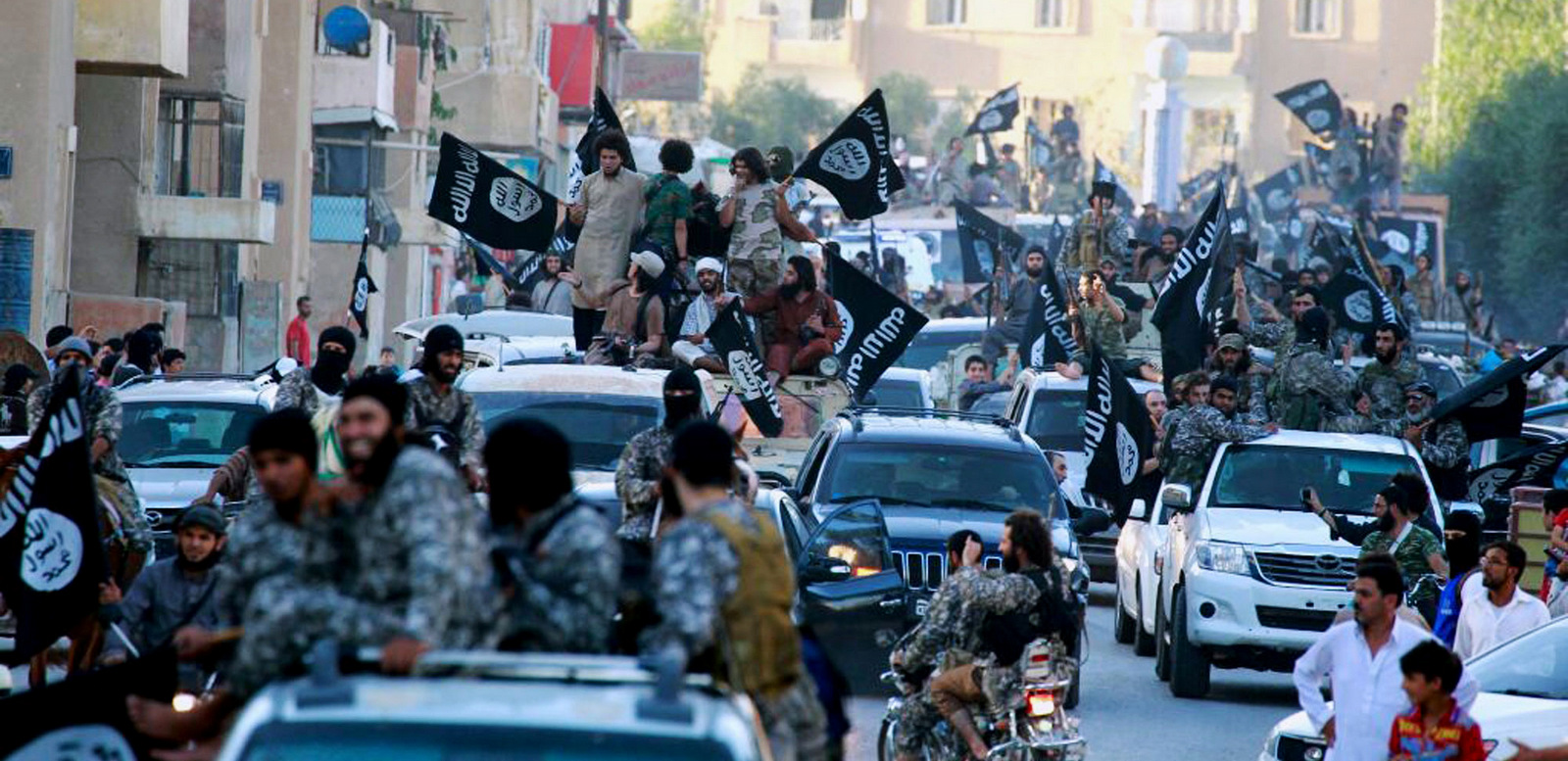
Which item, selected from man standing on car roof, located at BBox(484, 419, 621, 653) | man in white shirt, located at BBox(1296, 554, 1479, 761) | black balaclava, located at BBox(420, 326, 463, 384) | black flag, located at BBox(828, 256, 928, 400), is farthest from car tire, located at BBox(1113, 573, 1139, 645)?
man standing on car roof, located at BBox(484, 419, 621, 653)

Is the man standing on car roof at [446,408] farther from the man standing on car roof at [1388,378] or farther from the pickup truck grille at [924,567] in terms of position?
the man standing on car roof at [1388,378]

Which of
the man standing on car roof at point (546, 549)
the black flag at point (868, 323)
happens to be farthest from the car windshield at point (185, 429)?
the man standing on car roof at point (546, 549)

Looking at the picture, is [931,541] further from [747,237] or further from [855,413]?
[747,237]

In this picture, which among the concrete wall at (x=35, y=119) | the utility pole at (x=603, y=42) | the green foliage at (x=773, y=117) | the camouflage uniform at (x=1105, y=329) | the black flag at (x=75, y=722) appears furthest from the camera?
the green foliage at (x=773, y=117)

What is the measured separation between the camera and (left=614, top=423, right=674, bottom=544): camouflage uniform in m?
13.0

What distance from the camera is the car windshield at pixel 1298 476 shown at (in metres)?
19.5

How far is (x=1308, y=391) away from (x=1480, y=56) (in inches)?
2381

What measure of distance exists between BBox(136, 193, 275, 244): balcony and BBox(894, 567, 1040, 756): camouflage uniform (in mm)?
27110

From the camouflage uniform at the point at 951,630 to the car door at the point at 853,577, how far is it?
279 centimetres

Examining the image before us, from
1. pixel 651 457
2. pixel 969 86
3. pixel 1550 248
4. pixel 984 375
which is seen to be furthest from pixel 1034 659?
pixel 969 86

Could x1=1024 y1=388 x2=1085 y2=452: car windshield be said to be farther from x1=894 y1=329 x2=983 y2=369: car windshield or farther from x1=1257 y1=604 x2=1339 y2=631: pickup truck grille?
x1=1257 y1=604 x2=1339 y2=631: pickup truck grille

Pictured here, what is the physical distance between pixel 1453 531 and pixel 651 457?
14.7 feet

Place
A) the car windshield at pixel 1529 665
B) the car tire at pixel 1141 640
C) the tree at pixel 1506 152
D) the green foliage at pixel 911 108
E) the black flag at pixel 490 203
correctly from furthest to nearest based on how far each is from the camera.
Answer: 1. the green foliage at pixel 911 108
2. the tree at pixel 1506 152
3. the black flag at pixel 490 203
4. the car tire at pixel 1141 640
5. the car windshield at pixel 1529 665

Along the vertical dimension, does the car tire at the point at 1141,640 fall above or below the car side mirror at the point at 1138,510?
below
